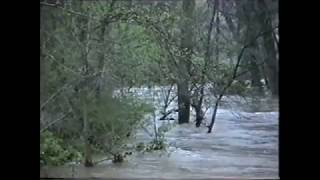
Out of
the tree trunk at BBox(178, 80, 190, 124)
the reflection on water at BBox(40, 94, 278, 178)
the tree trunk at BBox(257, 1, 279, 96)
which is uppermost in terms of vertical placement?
the tree trunk at BBox(257, 1, 279, 96)

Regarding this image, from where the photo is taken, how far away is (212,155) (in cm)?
222

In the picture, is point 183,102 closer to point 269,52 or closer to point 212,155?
point 212,155

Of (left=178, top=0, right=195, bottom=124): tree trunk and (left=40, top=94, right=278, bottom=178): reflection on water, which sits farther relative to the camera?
(left=178, top=0, right=195, bottom=124): tree trunk

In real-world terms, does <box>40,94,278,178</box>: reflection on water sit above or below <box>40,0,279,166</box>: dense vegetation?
below

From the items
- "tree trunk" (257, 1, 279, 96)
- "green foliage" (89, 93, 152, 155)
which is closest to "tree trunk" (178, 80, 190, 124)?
"green foliage" (89, 93, 152, 155)

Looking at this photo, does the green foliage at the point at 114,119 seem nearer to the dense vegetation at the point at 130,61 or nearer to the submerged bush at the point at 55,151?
the dense vegetation at the point at 130,61

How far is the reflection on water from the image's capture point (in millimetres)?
2162

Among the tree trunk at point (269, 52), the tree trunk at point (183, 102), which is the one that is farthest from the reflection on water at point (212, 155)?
the tree trunk at point (269, 52)

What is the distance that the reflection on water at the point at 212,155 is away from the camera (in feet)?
7.09

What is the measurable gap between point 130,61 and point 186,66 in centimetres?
28

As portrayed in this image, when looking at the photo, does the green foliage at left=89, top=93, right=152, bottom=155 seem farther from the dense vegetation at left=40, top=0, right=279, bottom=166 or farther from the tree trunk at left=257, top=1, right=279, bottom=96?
the tree trunk at left=257, top=1, right=279, bottom=96

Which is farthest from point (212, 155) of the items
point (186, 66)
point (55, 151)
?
point (55, 151)

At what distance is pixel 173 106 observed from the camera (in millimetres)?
2281
